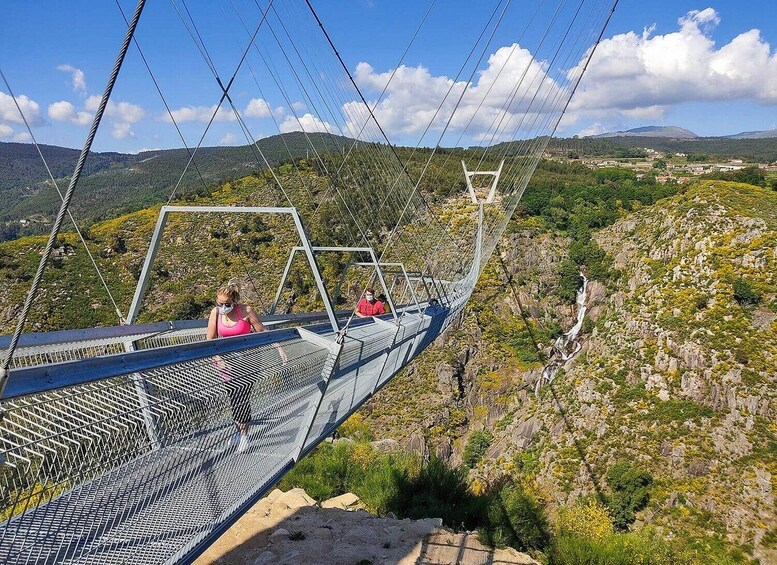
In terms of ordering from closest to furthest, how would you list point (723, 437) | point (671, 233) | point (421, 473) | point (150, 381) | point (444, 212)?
point (150, 381)
point (421, 473)
point (723, 437)
point (671, 233)
point (444, 212)

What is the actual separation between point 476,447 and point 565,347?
7571 mm

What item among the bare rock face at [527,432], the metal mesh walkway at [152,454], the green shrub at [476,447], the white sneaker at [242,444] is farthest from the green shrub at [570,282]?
the white sneaker at [242,444]

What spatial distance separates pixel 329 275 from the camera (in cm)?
2689

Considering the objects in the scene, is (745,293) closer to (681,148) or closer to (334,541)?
(334,541)

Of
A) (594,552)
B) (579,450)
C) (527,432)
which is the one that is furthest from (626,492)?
(594,552)

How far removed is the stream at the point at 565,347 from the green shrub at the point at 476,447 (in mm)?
3231

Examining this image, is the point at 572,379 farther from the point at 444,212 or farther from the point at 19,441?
Result: the point at 19,441

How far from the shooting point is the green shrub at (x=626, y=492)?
749 inches

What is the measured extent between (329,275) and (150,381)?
25.1m

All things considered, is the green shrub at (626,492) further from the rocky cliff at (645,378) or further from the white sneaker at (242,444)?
the white sneaker at (242,444)

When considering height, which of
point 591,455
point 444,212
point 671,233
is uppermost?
point 444,212

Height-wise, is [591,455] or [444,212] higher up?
[444,212]

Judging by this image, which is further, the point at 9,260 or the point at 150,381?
the point at 9,260

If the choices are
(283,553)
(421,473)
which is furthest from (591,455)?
(283,553)
